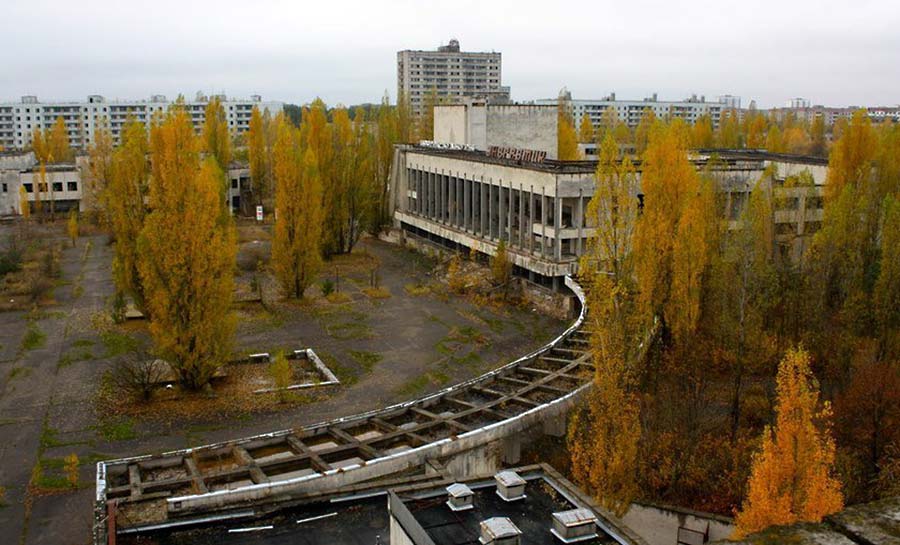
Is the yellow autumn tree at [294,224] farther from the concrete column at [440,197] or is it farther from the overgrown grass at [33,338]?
the concrete column at [440,197]

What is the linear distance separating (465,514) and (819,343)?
55.0 feet

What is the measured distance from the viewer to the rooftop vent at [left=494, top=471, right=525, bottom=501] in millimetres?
11930

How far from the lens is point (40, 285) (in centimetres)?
3609

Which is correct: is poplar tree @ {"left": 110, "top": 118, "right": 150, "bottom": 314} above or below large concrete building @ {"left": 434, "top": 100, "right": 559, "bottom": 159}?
below

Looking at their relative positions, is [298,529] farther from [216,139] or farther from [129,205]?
[216,139]

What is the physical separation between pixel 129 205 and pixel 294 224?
6.91m

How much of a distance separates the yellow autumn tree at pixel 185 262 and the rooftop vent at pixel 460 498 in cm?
1403

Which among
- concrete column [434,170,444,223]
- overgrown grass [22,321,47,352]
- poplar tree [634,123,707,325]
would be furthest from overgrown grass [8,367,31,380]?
concrete column [434,170,444,223]

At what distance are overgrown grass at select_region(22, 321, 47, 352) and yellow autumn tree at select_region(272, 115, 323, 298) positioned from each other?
382 inches

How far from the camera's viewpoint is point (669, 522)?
54.7 ft

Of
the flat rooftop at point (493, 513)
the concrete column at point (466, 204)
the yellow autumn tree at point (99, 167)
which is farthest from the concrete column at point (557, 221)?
the yellow autumn tree at point (99, 167)

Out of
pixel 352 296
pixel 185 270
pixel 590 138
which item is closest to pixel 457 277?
pixel 352 296

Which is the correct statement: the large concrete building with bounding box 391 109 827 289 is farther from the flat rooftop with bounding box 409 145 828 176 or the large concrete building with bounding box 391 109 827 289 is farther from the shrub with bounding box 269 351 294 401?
the shrub with bounding box 269 351 294 401

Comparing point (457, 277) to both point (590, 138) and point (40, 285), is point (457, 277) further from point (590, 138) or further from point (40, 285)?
point (590, 138)
